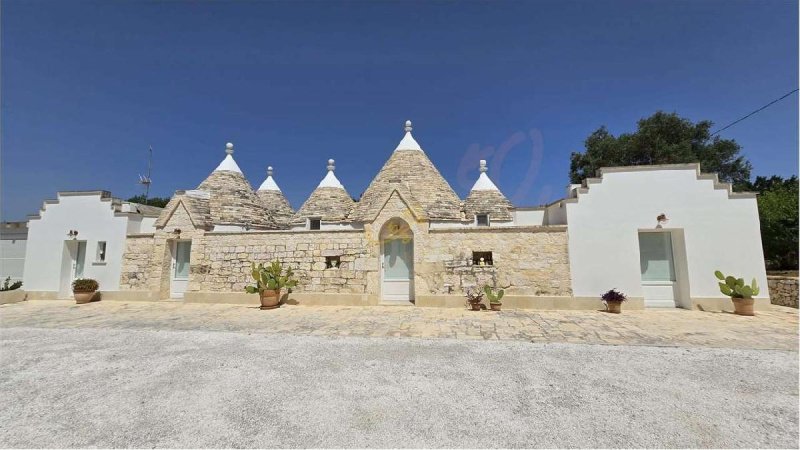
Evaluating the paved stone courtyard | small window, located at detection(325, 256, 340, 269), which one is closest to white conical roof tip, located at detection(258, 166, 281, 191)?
small window, located at detection(325, 256, 340, 269)

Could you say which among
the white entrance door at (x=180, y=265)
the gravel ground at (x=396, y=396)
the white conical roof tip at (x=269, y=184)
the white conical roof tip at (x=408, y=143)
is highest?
the white conical roof tip at (x=408, y=143)

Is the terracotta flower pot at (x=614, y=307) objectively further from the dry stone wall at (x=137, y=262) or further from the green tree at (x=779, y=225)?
the dry stone wall at (x=137, y=262)

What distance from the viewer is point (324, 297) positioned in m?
9.97

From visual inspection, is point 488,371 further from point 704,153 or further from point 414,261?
point 704,153

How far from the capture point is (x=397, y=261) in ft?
34.2

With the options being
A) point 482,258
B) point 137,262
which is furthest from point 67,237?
point 482,258

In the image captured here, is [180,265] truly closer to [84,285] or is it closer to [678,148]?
[84,285]

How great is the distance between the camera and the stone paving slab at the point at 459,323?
6051mm

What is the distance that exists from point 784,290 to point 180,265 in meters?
20.0

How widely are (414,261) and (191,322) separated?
6.18 metres

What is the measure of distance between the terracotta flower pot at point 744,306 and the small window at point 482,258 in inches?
247

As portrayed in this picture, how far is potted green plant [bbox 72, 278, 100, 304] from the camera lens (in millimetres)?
10695

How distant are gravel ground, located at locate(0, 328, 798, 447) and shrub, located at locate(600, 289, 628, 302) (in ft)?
10.5

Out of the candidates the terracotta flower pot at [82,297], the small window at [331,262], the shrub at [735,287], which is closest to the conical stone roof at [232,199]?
the terracotta flower pot at [82,297]
